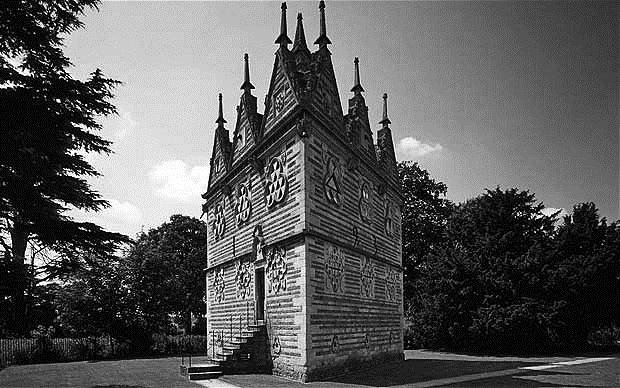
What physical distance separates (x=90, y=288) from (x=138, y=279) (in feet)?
10.3

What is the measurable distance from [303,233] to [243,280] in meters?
6.74

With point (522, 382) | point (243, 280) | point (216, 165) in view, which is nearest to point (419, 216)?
point (216, 165)

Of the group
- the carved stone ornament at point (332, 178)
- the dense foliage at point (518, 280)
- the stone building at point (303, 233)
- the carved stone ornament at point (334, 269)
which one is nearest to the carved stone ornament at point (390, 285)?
the stone building at point (303, 233)

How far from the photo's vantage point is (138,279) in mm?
34844

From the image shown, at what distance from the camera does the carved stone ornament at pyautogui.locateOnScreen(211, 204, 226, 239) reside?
26.8 m

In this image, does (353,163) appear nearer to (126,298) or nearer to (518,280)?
(518,280)

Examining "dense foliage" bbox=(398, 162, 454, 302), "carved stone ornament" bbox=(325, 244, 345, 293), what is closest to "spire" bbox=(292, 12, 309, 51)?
"carved stone ornament" bbox=(325, 244, 345, 293)

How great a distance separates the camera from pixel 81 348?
102 feet

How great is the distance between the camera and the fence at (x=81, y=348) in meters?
27.5

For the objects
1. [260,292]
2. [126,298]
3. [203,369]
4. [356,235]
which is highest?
[356,235]

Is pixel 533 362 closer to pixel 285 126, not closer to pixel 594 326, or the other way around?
pixel 594 326

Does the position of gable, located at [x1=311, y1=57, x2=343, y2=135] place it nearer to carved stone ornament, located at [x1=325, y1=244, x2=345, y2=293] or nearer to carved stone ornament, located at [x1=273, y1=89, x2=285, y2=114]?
carved stone ornament, located at [x1=273, y1=89, x2=285, y2=114]

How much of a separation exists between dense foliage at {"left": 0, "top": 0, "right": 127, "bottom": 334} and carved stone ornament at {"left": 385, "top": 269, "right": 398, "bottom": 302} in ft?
52.6

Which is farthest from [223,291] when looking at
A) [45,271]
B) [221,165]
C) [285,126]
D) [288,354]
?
[45,271]
